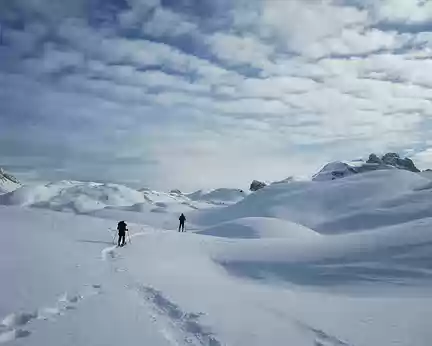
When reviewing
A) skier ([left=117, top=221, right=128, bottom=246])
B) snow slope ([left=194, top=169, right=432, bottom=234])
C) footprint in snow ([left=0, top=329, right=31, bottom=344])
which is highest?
snow slope ([left=194, top=169, right=432, bottom=234])

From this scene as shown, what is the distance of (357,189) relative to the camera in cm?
9475

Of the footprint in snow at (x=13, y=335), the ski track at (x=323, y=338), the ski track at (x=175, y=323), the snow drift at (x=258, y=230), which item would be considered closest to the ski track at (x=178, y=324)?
the ski track at (x=175, y=323)

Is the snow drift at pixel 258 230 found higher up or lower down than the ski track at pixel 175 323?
higher up

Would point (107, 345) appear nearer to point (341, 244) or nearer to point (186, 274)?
point (186, 274)

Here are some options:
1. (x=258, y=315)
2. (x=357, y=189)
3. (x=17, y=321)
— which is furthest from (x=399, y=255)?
(x=357, y=189)

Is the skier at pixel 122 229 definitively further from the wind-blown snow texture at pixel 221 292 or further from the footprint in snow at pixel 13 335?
the footprint in snow at pixel 13 335

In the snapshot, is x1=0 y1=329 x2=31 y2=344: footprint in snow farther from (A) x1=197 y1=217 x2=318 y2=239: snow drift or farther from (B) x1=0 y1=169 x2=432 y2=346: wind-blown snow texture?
(A) x1=197 y1=217 x2=318 y2=239: snow drift

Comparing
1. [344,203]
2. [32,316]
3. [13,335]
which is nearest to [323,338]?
[13,335]

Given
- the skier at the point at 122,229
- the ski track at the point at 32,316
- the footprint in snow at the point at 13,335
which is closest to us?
the footprint in snow at the point at 13,335

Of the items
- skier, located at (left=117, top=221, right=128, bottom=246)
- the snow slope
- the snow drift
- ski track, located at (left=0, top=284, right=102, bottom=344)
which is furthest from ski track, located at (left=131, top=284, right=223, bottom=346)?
the snow slope

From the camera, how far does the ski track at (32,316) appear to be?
8836mm

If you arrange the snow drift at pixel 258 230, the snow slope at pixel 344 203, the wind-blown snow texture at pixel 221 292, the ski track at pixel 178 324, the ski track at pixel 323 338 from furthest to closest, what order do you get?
the snow slope at pixel 344 203 → the snow drift at pixel 258 230 → the wind-blown snow texture at pixel 221 292 → the ski track at pixel 323 338 → the ski track at pixel 178 324

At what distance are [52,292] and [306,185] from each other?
10083 cm

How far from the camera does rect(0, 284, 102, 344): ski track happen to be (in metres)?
8.84
